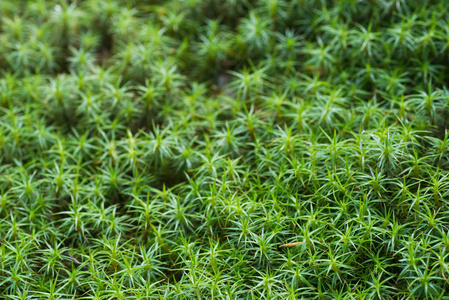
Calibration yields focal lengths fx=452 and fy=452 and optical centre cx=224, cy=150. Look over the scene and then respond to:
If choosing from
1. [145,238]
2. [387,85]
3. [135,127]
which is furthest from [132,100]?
[387,85]

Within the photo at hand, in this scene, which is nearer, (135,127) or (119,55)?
(135,127)

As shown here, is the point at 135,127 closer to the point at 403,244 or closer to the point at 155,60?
the point at 155,60

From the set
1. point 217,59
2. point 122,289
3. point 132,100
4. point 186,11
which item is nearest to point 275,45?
point 217,59

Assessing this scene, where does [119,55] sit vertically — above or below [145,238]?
above

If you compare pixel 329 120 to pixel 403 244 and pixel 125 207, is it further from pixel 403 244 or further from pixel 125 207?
pixel 125 207

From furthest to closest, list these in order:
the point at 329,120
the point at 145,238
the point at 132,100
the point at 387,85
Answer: the point at 132,100, the point at 387,85, the point at 329,120, the point at 145,238

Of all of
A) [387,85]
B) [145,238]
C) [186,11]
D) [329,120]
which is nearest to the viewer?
[145,238]
